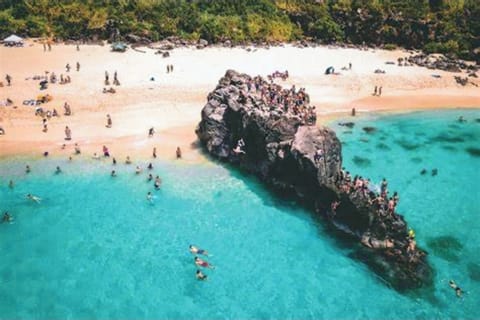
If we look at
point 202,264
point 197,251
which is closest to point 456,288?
point 202,264

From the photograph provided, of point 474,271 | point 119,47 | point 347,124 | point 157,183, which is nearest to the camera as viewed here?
point 474,271

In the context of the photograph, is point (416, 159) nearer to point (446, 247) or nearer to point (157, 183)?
point (446, 247)

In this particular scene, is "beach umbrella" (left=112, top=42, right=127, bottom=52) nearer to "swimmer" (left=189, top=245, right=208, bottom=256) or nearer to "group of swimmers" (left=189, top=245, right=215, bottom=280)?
"group of swimmers" (left=189, top=245, right=215, bottom=280)

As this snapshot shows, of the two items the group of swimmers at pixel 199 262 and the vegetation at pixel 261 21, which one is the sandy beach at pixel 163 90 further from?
the group of swimmers at pixel 199 262

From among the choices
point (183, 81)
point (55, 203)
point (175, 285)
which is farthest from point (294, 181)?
point (183, 81)

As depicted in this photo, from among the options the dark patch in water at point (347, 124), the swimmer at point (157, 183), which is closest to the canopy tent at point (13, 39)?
the swimmer at point (157, 183)

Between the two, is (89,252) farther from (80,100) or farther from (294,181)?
(80,100)
